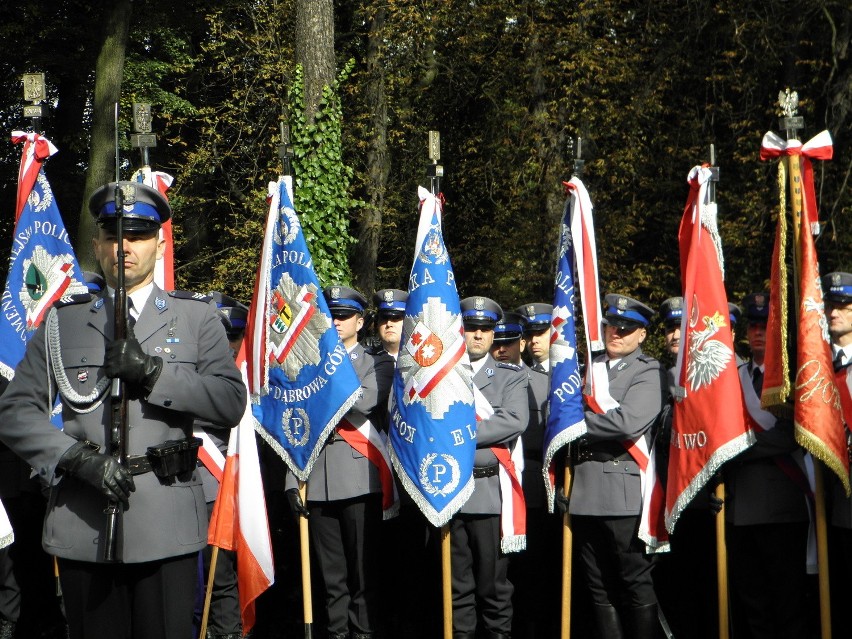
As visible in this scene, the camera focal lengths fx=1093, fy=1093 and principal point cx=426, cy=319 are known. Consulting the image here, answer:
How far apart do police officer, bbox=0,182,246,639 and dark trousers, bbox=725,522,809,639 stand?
3.20 m

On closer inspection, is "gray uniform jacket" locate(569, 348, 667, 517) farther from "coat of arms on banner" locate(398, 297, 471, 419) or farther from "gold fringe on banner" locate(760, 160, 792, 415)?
"coat of arms on banner" locate(398, 297, 471, 419)

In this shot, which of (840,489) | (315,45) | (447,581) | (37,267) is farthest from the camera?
(315,45)

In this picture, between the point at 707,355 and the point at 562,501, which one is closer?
the point at 707,355

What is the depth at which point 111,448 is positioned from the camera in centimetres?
366

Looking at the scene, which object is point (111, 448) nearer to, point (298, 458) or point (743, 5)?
point (298, 458)

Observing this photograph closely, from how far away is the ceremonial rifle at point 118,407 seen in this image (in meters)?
3.53

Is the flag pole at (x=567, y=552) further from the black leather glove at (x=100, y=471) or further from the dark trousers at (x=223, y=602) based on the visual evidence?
the black leather glove at (x=100, y=471)

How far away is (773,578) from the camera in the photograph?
18.8 feet

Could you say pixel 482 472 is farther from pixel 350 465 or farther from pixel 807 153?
pixel 807 153

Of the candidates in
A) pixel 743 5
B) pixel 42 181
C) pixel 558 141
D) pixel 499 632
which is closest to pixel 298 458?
pixel 499 632

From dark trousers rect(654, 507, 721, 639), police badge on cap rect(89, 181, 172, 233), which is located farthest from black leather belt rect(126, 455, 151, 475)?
dark trousers rect(654, 507, 721, 639)

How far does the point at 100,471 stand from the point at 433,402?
2687 mm

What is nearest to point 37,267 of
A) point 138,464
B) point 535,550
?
point 535,550

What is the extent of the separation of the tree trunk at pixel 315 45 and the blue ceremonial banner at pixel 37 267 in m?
4.52
